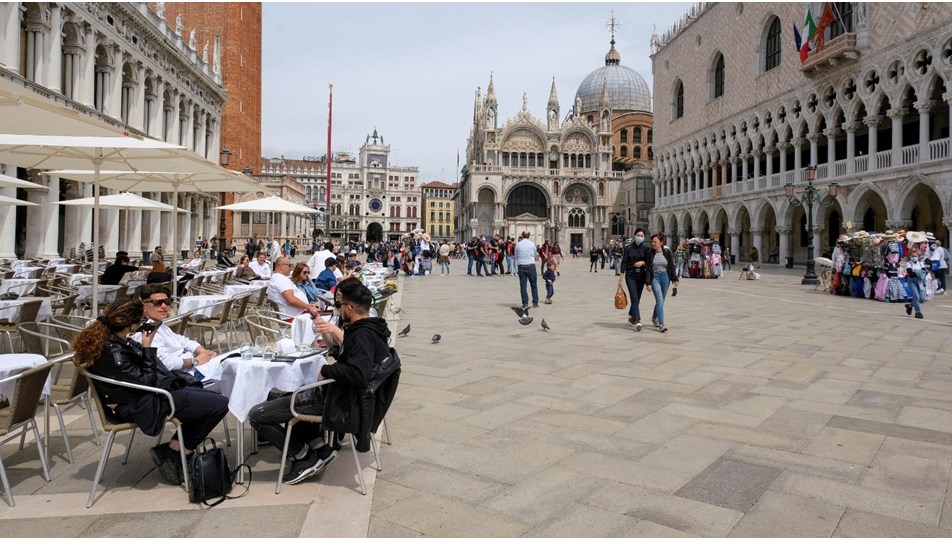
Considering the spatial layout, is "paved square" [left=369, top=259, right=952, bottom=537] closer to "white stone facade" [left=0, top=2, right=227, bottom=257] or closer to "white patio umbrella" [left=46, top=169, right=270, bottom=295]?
"white patio umbrella" [left=46, top=169, right=270, bottom=295]

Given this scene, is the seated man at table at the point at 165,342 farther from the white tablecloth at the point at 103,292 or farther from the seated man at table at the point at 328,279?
the white tablecloth at the point at 103,292

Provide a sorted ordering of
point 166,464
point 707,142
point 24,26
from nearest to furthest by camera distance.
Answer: point 166,464 < point 24,26 < point 707,142

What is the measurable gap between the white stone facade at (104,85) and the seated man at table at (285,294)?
1525cm

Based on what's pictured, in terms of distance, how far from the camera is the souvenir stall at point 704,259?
83.4ft

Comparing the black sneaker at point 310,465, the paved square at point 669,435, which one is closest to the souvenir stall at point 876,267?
the paved square at point 669,435

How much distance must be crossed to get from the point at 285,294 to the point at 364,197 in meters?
109

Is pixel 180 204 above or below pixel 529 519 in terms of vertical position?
above

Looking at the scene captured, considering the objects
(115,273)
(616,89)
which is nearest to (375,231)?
(616,89)

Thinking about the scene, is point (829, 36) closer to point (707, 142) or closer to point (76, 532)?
point (707, 142)

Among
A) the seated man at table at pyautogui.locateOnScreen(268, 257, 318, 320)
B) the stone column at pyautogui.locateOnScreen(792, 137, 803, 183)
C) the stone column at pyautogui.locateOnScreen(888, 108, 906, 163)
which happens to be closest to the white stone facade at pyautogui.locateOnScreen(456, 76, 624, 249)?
the stone column at pyautogui.locateOnScreen(792, 137, 803, 183)

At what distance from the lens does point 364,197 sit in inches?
4473

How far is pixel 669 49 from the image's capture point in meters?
47.9

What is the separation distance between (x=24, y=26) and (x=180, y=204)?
17.8m

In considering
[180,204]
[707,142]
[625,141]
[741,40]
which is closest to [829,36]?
[741,40]
